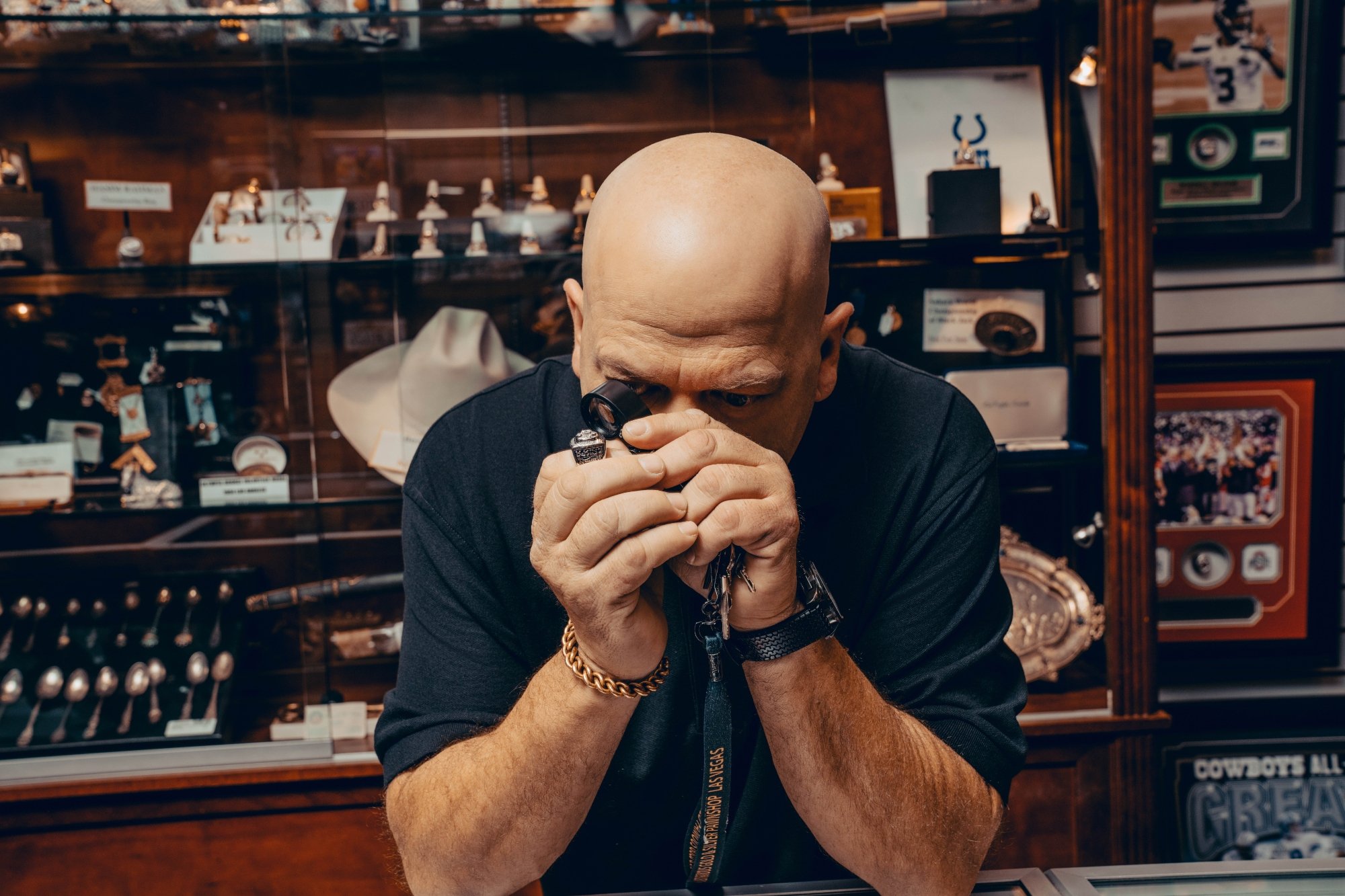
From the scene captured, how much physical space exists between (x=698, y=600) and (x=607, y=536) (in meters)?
0.45

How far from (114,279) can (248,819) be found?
1.34m

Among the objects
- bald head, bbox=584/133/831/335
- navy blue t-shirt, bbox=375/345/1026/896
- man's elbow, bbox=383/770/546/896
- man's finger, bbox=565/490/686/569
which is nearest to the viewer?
man's finger, bbox=565/490/686/569

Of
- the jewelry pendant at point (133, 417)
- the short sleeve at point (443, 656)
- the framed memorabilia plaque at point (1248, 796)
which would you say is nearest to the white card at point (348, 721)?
the jewelry pendant at point (133, 417)

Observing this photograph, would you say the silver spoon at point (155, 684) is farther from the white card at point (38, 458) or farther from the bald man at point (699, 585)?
the bald man at point (699, 585)

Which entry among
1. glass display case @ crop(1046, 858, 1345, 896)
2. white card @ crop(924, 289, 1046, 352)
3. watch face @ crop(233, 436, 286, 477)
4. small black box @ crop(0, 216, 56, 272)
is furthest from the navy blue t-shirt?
small black box @ crop(0, 216, 56, 272)

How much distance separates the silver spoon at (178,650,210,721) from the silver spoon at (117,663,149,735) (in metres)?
0.09

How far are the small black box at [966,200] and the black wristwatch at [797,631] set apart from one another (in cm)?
158

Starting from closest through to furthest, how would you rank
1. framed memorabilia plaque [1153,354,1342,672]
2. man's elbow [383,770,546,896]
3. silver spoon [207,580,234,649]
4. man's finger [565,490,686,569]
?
man's finger [565,490,686,569], man's elbow [383,770,546,896], silver spoon [207,580,234,649], framed memorabilia plaque [1153,354,1342,672]

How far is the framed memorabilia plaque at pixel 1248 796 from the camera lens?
2.58m

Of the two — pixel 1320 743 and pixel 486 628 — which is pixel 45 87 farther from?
pixel 1320 743

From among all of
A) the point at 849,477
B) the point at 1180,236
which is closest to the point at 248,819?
the point at 849,477

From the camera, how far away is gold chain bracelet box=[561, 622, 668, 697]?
970mm

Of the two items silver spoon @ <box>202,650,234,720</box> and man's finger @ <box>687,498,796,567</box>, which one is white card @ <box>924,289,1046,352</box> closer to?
man's finger @ <box>687,498,796,567</box>

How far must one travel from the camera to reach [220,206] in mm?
2326
